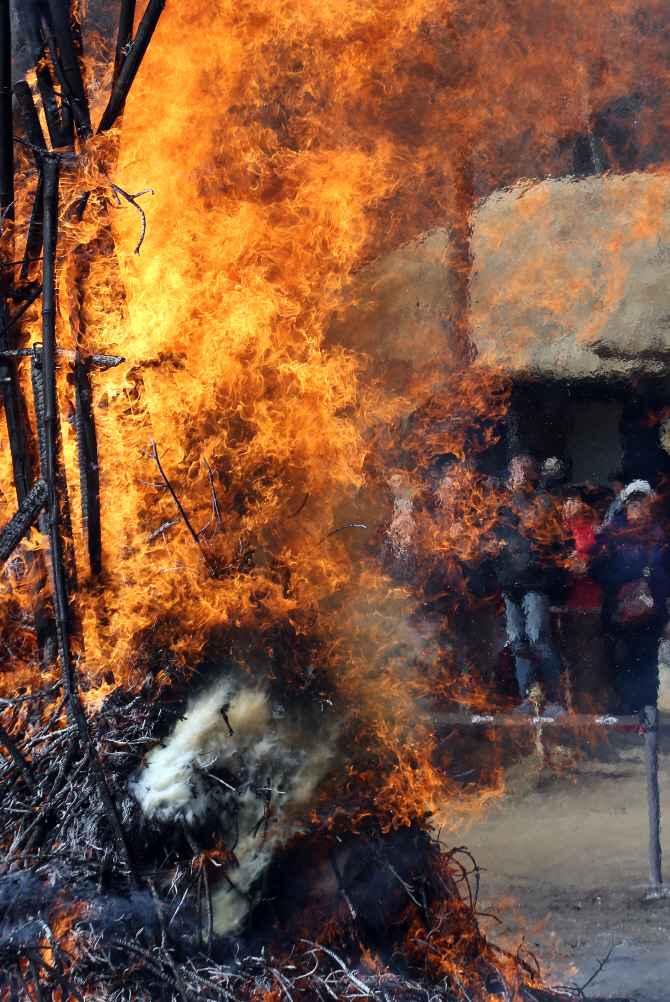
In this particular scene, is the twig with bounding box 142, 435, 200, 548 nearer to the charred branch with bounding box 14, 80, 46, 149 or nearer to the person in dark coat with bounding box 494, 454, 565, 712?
the charred branch with bounding box 14, 80, 46, 149

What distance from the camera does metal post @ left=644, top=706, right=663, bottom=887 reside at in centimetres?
419

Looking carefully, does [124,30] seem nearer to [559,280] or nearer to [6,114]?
[6,114]

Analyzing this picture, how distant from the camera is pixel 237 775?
13.5ft

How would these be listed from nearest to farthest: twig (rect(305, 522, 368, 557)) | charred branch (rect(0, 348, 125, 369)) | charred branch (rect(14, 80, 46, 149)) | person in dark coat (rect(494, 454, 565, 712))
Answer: charred branch (rect(14, 80, 46, 149))
charred branch (rect(0, 348, 125, 369))
person in dark coat (rect(494, 454, 565, 712))
twig (rect(305, 522, 368, 557))

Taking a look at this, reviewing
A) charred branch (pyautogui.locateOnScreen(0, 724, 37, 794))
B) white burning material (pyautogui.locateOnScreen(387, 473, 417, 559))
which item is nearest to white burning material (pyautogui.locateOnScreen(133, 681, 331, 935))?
charred branch (pyautogui.locateOnScreen(0, 724, 37, 794))

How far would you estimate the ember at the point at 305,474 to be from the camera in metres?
4.00

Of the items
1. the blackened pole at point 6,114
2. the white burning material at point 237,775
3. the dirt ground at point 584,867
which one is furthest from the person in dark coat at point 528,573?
the blackened pole at point 6,114

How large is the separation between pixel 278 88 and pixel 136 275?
6.25 feet

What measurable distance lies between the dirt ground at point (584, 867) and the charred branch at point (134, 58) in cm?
541

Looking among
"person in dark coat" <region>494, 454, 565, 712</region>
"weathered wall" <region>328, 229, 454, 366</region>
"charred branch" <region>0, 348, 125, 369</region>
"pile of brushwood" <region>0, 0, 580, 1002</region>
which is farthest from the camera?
"weathered wall" <region>328, 229, 454, 366</region>

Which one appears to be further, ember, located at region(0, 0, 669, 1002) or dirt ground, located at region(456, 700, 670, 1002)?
dirt ground, located at region(456, 700, 670, 1002)

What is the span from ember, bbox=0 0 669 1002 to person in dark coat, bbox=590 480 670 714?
0.14 metres

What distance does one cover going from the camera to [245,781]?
4113 millimetres

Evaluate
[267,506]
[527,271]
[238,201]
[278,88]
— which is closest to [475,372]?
[527,271]
